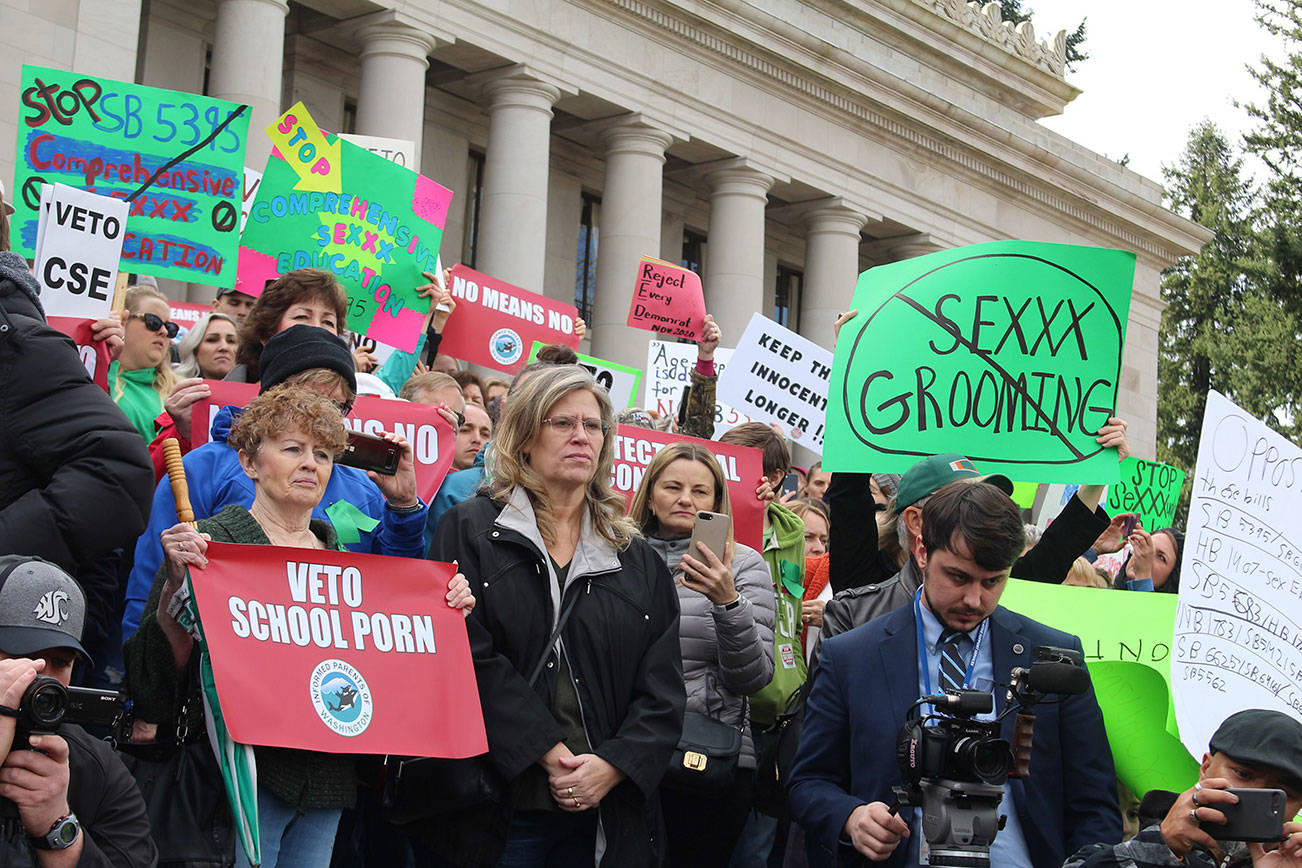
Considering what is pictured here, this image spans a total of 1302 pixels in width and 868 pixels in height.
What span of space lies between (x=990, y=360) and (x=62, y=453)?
408 cm

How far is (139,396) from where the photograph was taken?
7477mm

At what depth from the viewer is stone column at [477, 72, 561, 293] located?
23156 mm

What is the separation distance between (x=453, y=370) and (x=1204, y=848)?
8250 millimetres

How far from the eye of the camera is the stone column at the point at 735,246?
26.7 meters

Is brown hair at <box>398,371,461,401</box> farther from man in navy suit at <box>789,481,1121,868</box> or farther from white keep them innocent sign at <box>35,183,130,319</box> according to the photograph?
man in navy suit at <box>789,481,1121,868</box>

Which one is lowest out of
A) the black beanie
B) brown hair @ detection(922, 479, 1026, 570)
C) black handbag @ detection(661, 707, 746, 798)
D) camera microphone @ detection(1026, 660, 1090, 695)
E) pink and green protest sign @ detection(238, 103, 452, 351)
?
black handbag @ detection(661, 707, 746, 798)

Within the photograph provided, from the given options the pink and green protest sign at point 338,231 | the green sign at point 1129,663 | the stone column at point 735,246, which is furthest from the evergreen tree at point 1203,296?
the green sign at point 1129,663

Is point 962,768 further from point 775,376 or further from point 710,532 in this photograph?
point 775,376

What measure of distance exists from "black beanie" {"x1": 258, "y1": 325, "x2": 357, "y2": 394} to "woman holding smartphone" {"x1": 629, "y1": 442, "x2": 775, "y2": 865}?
4.31ft

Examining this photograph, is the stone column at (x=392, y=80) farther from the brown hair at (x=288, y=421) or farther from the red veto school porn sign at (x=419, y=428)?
the brown hair at (x=288, y=421)

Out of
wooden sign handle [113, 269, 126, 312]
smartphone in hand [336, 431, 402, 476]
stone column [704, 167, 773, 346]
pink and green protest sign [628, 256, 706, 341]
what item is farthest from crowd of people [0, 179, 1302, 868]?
stone column [704, 167, 773, 346]

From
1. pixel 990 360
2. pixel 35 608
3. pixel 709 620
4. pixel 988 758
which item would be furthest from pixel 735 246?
pixel 35 608

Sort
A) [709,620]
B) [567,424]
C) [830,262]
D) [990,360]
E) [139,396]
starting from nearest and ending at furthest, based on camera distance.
Result: [567,424], [709,620], [990,360], [139,396], [830,262]

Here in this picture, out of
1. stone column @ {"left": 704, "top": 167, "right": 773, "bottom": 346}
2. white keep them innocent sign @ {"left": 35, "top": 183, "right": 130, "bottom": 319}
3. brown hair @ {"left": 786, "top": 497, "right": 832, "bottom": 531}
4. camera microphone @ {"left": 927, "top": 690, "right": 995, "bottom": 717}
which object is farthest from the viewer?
stone column @ {"left": 704, "top": 167, "right": 773, "bottom": 346}
